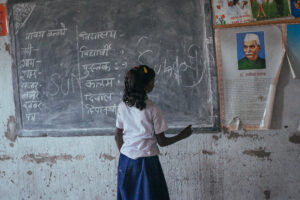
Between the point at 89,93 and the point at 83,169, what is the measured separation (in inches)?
29.2

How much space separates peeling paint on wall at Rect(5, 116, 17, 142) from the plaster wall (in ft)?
0.03

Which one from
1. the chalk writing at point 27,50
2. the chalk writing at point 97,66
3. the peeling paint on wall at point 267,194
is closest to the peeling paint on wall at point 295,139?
the peeling paint on wall at point 267,194

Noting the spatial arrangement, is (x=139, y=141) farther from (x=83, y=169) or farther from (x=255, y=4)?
(x=255, y=4)

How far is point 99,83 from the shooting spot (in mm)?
2748

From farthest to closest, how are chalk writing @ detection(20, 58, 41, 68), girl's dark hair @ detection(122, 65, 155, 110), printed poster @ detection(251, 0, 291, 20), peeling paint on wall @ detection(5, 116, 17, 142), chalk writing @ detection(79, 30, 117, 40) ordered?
peeling paint on wall @ detection(5, 116, 17, 142), chalk writing @ detection(20, 58, 41, 68), chalk writing @ detection(79, 30, 117, 40), printed poster @ detection(251, 0, 291, 20), girl's dark hair @ detection(122, 65, 155, 110)

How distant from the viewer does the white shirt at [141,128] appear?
188 centimetres

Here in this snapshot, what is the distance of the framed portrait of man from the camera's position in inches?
91.7

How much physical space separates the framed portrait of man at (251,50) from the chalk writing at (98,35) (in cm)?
109

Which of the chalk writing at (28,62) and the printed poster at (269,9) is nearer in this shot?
the printed poster at (269,9)

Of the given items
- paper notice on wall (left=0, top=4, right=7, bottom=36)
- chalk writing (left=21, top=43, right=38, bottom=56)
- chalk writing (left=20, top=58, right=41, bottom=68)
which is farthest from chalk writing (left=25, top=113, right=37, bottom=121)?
paper notice on wall (left=0, top=4, right=7, bottom=36)

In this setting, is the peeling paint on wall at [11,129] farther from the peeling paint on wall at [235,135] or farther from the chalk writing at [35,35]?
the peeling paint on wall at [235,135]

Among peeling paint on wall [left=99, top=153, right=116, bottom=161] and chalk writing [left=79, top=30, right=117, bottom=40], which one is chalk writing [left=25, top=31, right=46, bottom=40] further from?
peeling paint on wall [left=99, top=153, right=116, bottom=161]

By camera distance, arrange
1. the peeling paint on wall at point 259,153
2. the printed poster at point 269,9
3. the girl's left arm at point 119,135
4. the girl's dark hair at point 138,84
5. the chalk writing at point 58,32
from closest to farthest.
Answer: the girl's dark hair at point 138,84, the girl's left arm at point 119,135, the printed poster at point 269,9, the peeling paint on wall at point 259,153, the chalk writing at point 58,32

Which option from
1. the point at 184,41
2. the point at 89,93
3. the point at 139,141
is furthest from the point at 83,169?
the point at 184,41
